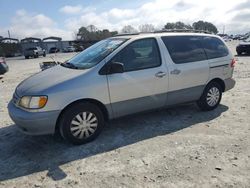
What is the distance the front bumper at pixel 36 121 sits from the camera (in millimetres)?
4074

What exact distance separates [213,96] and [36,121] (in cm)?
389

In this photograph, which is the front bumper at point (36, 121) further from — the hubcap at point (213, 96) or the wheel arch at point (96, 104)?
the hubcap at point (213, 96)

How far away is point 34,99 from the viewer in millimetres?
4098

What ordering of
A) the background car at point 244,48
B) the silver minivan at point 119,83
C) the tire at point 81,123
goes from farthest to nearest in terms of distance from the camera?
1. the background car at point 244,48
2. the tire at point 81,123
3. the silver minivan at point 119,83

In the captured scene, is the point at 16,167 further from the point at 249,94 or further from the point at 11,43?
the point at 11,43

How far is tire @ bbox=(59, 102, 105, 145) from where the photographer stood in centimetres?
430

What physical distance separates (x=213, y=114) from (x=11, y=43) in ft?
213

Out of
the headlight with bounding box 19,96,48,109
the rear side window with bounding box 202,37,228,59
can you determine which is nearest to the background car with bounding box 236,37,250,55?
the rear side window with bounding box 202,37,228,59

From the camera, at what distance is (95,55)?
4.94 m

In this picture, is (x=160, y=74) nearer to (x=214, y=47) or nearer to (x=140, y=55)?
(x=140, y=55)

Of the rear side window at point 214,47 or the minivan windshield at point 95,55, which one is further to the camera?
the rear side window at point 214,47

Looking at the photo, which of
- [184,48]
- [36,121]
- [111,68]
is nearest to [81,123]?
[36,121]

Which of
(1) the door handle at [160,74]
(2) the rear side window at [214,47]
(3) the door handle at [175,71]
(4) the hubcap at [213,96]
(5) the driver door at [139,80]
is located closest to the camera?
(5) the driver door at [139,80]

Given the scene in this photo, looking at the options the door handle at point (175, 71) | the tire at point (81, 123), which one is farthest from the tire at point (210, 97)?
the tire at point (81, 123)
